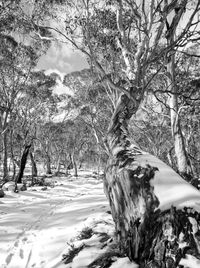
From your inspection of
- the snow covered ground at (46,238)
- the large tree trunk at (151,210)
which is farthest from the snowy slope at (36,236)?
the large tree trunk at (151,210)

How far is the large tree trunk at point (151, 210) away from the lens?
81.8 inches

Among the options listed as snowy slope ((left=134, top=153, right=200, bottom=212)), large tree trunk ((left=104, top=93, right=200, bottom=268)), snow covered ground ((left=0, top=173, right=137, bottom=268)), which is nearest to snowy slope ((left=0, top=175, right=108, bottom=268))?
snow covered ground ((left=0, top=173, right=137, bottom=268))

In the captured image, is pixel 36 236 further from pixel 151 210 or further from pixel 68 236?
pixel 151 210

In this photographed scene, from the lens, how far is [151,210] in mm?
2422

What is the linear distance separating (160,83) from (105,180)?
10388 millimetres

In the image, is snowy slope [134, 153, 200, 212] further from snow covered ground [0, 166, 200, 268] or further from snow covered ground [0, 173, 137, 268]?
snow covered ground [0, 173, 137, 268]

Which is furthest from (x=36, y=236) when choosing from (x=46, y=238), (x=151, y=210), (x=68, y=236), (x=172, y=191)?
(x=172, y=191)

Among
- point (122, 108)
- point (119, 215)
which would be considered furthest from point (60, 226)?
point (122, 108)

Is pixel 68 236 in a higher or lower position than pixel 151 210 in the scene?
lower

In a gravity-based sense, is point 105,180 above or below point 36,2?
below

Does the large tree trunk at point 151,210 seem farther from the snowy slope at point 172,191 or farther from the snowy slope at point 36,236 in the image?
the snowy slope at point 36,236

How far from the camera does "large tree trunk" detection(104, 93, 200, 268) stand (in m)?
2.08

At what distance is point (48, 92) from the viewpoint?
60.4ft

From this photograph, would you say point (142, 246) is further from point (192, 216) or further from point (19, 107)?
point (19, 107)
